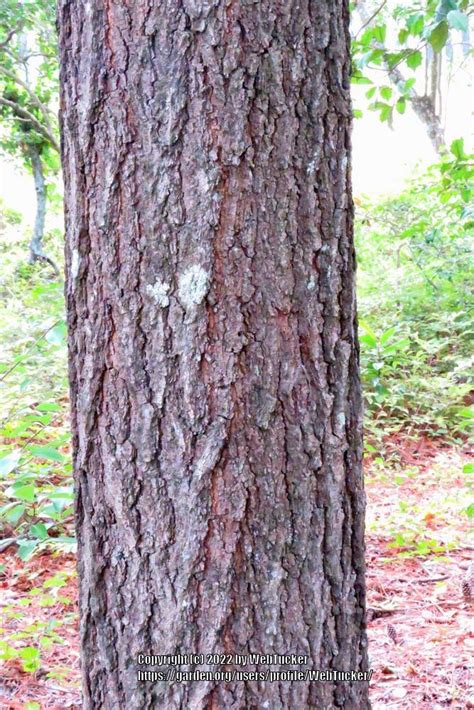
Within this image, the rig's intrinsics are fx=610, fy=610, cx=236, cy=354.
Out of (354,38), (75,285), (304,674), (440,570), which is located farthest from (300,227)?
(440,570)

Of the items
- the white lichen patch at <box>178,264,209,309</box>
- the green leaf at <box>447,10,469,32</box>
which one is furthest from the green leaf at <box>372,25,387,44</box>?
the white lichen patch at <box>178,264,209,309</box>

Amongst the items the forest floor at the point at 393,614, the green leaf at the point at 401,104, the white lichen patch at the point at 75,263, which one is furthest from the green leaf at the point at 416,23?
the forest floor at the point at 393,614

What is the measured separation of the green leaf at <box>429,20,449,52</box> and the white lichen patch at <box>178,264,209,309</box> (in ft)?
5.24

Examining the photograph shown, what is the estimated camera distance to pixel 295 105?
3.71 ft

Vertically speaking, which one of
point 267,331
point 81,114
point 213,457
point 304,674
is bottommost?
point 304,674

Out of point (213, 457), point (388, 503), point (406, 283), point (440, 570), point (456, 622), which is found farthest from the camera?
point (406, 283)

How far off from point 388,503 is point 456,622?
1.60 meters

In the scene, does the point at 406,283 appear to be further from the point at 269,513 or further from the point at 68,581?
the point at 269,513

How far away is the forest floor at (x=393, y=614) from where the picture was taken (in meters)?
2.11

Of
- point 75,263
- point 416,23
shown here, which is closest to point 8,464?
point 75,263

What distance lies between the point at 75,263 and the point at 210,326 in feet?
1.02

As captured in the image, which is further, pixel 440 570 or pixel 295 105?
pixel 440 570

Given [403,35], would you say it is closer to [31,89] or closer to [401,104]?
[401,104]

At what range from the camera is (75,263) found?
3.92 ft
